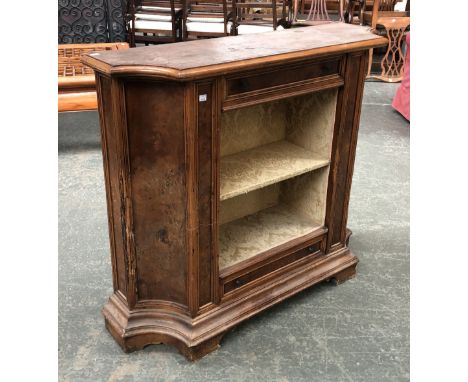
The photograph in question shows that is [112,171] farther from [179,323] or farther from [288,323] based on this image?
[288,323]

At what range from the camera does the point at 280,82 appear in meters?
1.93

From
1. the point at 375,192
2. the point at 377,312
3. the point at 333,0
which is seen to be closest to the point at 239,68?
the point at 377,312

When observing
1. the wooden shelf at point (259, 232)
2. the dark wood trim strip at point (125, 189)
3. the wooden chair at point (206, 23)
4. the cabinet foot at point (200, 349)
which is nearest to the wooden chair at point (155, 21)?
the wooden chair at point (206, 23)

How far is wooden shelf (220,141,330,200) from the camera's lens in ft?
6.98

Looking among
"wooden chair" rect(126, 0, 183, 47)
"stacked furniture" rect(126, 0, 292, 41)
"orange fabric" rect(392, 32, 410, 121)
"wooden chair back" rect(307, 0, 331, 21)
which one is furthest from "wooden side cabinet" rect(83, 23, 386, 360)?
"wooden chair back" rect(307, 0, 331, 21)

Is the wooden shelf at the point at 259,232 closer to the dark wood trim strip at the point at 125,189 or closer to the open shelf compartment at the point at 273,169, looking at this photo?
the open shelf compartment at the point at 273,169

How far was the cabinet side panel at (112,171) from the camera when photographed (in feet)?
5.82

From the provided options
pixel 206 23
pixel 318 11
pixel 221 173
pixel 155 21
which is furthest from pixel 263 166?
pixel 318 11

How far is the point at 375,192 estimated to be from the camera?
11.4 feet

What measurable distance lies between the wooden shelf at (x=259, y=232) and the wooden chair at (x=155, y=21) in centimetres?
348

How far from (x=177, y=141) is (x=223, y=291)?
0.72 metres

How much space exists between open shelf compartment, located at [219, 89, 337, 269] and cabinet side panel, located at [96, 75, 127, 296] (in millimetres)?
438

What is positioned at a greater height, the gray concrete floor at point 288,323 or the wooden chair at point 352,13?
the wooden chair at point 352,13

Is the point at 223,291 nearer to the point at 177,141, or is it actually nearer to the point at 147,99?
the point at 177,141
